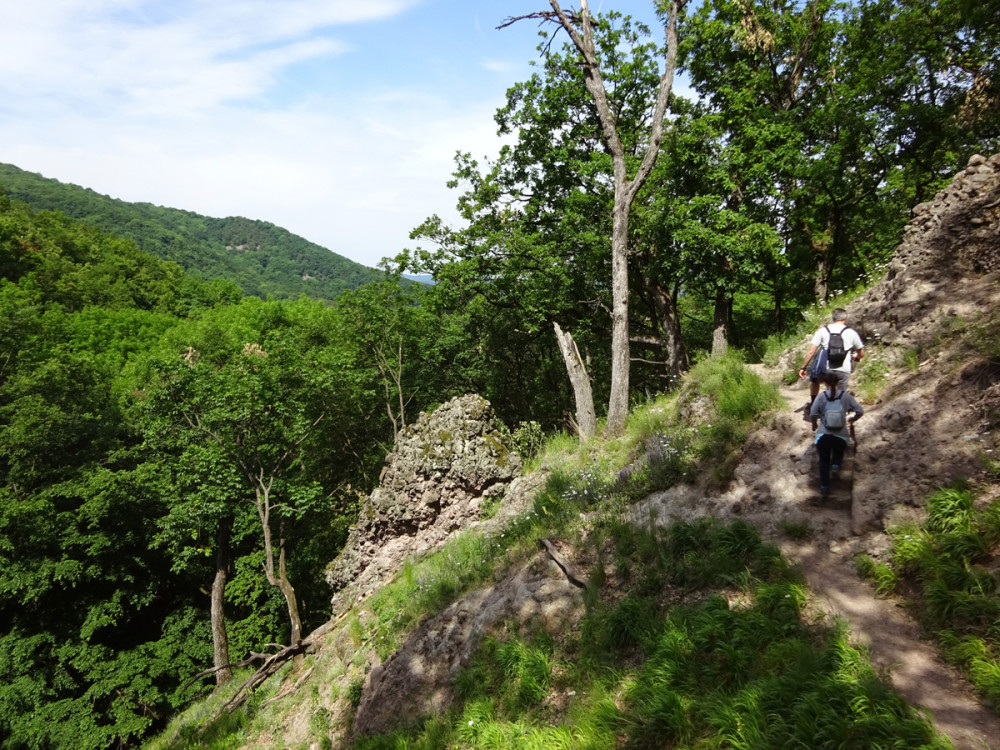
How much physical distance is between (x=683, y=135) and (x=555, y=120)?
4.39 meters

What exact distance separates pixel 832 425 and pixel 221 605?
2092 centimetres

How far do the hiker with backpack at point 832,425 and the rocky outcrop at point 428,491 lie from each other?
717 centimetres

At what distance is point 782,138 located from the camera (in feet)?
45.4

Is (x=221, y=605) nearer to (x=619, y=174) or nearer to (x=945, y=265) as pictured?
(x=619, y=174)

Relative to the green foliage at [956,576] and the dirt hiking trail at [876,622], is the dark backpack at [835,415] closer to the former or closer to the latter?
the dirt hiking trail at [876,622]

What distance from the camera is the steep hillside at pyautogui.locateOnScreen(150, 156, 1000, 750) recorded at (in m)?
4.14

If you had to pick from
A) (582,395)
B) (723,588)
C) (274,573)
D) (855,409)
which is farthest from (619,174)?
(274,573)

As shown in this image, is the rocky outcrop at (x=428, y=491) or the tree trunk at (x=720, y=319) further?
the tree trunk at (x=720, y=319)

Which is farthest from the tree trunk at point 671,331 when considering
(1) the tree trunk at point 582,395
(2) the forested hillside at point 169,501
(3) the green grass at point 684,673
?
(2) the forested hillside at point 169,501

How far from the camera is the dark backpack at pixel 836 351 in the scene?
6574 mm

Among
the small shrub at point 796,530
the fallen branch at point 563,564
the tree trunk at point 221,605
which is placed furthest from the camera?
the tree trunk at point 221,605

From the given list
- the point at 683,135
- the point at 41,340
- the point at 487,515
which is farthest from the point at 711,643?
the point at 41,340

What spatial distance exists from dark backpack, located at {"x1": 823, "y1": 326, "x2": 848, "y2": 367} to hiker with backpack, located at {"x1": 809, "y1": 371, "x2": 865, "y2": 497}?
0.22 meters

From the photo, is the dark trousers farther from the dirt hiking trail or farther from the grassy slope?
the grassy slope
